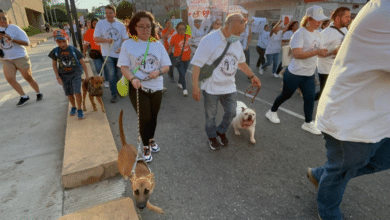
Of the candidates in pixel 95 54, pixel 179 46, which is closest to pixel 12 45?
pixel 95 54

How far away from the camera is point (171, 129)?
4.00m

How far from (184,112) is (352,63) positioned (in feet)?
12.1

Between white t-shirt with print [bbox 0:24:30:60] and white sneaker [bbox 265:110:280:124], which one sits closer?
white sneaker [bbox 265:110:280:124]

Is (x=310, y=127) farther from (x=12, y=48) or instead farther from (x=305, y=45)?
(x=12, y=48)

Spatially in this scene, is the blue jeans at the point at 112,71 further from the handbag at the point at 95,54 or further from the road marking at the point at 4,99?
the road marking at the point at 4,99

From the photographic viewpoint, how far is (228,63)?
279 centimetres

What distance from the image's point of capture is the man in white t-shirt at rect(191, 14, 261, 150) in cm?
262

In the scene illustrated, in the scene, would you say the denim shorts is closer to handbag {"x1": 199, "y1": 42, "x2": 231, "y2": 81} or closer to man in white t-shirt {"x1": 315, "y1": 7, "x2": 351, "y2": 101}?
handbag {"x1": 199, "y1": 42, "x2": 231, "y2": 81}

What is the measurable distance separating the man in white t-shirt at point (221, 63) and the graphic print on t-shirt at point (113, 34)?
3156mm

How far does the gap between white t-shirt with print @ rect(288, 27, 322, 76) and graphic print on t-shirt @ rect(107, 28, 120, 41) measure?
13.1ft

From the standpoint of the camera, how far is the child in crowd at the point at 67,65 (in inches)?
148

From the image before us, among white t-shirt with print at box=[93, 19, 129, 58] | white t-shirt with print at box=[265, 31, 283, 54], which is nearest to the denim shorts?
white t-shirt with print at box=[93, 19, 129, 58]

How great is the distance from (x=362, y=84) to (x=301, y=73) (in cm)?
217

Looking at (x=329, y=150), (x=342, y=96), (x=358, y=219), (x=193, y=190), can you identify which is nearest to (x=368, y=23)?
(x=342, y=96)
